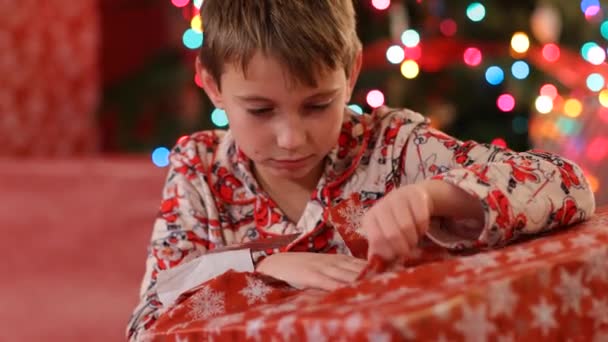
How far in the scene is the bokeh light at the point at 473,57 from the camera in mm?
2486

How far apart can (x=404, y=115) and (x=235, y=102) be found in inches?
10.0

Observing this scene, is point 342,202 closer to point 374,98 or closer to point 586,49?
point 374,98

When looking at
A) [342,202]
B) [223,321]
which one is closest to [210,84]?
[342,202]

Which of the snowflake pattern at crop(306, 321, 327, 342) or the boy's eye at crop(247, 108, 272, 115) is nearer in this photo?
the snowflake pattern at crop(306, 321, 327, 342)

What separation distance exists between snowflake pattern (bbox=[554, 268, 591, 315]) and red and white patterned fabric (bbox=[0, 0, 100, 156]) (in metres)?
2.80

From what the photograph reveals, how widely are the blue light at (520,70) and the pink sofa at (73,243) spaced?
3.37 feet

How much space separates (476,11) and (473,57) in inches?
5.2

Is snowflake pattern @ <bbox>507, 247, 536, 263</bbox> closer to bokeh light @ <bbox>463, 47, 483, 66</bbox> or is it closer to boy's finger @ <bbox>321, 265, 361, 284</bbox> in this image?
boy's finger @ <bbox>321, 265, 361, 284</bbox>

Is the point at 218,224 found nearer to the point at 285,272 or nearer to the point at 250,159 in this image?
the point at 250,159

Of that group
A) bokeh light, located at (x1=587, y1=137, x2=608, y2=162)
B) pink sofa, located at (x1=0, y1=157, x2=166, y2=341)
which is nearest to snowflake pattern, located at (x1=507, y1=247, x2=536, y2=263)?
pink sofa, located at (x1=0, y1=157, x2=166, y2=341)

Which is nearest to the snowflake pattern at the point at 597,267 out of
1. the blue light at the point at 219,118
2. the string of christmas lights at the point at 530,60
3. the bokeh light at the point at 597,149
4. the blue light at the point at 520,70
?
the bokeh light at the point at 597,149

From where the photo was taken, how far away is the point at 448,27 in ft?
8.43

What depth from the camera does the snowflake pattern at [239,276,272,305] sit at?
86cm

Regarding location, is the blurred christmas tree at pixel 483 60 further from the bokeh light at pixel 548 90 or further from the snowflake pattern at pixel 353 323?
the snowflake pattern at pixel 353 323
